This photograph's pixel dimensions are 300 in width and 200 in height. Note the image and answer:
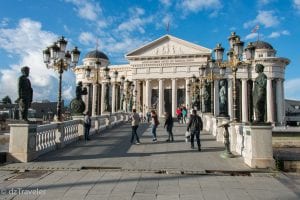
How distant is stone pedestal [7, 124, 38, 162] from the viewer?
11875 mm

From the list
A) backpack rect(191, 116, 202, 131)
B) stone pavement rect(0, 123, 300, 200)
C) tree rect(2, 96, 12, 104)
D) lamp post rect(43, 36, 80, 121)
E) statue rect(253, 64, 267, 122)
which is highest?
tree rect(2, 96, 12, 104)

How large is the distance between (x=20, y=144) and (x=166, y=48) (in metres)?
64.2

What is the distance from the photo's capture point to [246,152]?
11.9 meters

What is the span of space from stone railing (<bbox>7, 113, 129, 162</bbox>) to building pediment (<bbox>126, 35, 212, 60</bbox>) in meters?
55.9

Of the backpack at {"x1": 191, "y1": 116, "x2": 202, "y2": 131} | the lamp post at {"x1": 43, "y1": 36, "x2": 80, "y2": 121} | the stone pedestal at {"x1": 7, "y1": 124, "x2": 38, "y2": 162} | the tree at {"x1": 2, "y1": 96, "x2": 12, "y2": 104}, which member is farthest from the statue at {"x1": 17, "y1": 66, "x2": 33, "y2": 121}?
the tree at {"x1": 2, "y1": 96, "x2": 12, "y2": 104}

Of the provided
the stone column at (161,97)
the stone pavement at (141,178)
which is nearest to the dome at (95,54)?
the stone column at (161,97)

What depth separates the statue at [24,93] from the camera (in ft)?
39.9

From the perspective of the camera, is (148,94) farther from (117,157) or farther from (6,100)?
(6,100)

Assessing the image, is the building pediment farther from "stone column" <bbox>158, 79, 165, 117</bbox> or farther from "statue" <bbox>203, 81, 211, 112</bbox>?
"statue" <bbox>203, 81, 211, 112</bbox>

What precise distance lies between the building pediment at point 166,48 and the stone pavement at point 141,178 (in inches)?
2392

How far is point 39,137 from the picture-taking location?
13.4 meters

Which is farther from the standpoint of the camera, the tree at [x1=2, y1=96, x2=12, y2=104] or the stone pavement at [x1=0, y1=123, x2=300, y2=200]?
the tree at [x1=2, y1=96, x2=12, y2=104]

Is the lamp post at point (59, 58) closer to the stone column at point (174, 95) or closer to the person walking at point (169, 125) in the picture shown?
the person walking at point (169, 125)

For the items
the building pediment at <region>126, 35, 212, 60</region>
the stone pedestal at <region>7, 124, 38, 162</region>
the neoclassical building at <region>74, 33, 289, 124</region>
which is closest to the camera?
the stone pedestal at <region>7, 124, 38, 162</region>
